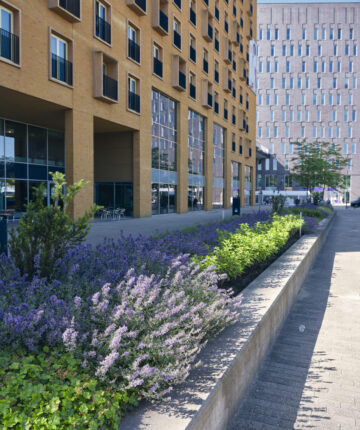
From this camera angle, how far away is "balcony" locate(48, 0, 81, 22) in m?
15.5

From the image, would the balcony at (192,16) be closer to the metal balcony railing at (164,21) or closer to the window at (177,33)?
the window at (177,33)

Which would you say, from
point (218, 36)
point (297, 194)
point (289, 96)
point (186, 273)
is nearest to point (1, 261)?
point (186, 273)

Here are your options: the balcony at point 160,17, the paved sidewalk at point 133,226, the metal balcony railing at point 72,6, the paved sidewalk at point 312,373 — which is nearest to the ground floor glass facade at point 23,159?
the paved sidewalk at point 133,226

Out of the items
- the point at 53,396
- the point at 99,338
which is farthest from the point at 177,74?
the point at 53,396

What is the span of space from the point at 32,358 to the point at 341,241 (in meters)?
16.3

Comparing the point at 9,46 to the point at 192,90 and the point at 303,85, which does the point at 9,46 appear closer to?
the point at 192,90

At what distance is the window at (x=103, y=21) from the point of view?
19000 mm

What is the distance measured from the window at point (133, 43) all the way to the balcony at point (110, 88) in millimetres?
2805

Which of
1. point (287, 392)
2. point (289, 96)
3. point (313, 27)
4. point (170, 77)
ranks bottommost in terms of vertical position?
point (287, 392)

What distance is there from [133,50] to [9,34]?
29.8 feet

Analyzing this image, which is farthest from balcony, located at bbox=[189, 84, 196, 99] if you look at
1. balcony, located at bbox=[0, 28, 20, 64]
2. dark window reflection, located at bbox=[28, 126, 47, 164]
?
balcony, located at bbox=[0, 28, 20, 64]

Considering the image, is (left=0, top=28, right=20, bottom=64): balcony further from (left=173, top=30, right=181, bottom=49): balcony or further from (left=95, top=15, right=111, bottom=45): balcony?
(left=173, top=30, right=181, bottom=49): balcony

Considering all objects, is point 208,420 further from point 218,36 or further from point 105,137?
point 218,36

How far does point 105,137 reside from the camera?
25047mm
